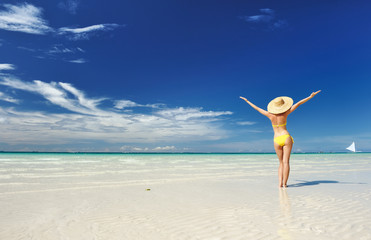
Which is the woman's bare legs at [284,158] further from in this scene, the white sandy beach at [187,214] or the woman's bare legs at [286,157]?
the white sandy beach at [187,214]

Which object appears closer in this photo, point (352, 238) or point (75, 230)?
point (352, 238)

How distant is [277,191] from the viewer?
25.3ft

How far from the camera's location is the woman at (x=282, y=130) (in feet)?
26.9

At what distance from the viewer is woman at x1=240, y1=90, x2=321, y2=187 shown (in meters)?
8.20

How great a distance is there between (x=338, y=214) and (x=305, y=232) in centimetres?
172

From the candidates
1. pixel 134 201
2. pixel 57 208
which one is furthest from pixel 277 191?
pixel 57 208

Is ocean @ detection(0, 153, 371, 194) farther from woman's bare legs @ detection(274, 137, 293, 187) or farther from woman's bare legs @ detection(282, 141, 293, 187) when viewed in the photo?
woman's bare legs @ detection(282, 141, 293, 187)

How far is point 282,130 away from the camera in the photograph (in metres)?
8.38

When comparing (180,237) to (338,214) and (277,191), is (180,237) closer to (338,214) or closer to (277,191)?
(338,214)

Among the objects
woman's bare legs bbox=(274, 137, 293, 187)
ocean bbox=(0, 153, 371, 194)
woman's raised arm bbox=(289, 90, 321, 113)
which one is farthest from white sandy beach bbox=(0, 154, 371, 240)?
woman's raised arm bbox=(289, 90, 321, 113)

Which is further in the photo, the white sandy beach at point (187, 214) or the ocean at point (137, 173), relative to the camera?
the ocean at point (137, 173)

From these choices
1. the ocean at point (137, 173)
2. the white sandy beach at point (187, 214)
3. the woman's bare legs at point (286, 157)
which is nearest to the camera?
the white sandy beach at point (187, 214)

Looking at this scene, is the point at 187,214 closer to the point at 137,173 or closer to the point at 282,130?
the point at 282,130

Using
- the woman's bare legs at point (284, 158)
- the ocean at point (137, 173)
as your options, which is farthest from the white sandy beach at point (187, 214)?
the ocean at point (137, 173)
